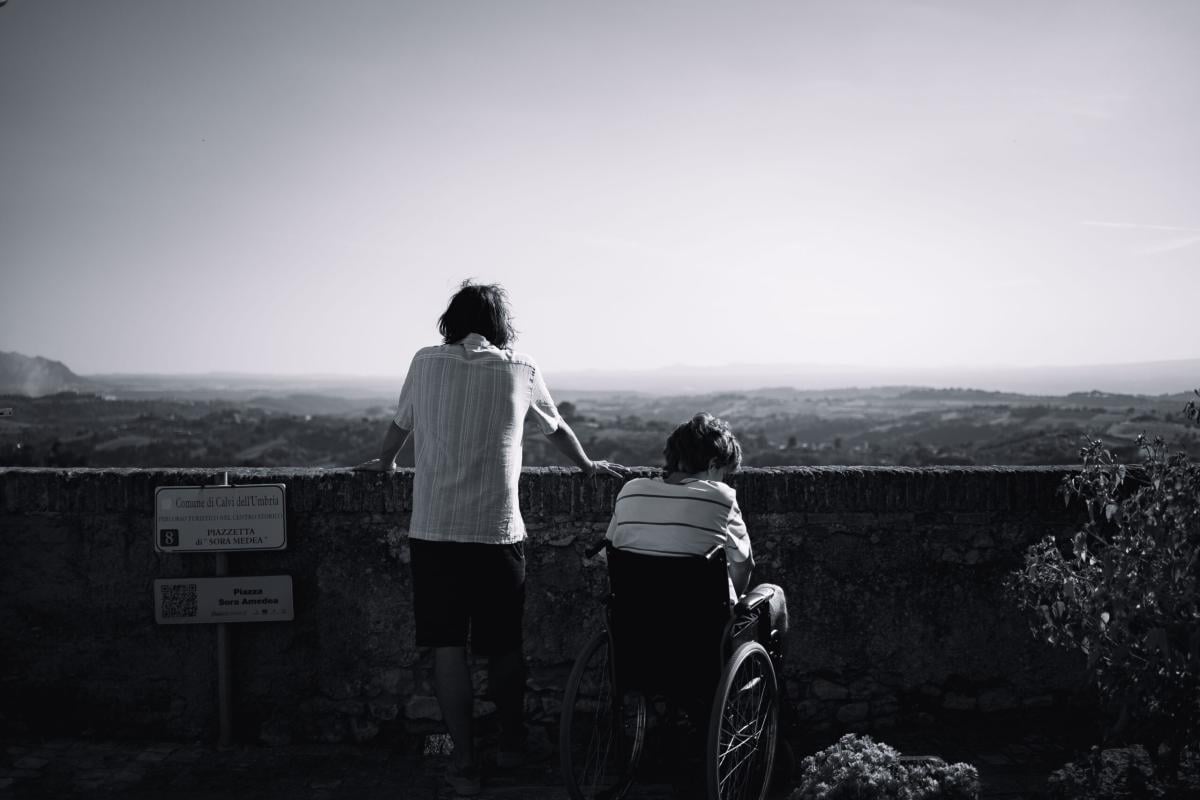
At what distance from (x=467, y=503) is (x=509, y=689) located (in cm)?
80

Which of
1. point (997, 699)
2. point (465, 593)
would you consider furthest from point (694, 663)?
point (997, 699)

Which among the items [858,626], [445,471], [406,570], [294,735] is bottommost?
[294,735]

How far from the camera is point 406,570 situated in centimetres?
399

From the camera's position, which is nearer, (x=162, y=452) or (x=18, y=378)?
(x=18, y=378)

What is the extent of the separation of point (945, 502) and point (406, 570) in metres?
2.59

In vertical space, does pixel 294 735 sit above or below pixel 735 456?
below

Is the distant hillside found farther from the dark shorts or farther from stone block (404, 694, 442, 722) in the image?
the dark shorts

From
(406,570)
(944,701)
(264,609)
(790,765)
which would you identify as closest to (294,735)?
(264,609)

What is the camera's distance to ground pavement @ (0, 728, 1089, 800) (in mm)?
3400

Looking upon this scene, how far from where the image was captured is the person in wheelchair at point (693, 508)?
3.01 m

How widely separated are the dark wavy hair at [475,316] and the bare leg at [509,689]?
1.25 metres

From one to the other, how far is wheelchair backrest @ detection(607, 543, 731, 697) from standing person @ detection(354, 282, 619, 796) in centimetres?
52

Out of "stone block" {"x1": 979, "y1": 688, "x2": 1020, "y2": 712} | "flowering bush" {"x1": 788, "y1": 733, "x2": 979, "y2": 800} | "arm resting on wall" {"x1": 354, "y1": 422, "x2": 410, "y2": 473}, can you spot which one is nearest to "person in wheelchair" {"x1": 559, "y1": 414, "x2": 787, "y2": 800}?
"flowering bush" {"x1": 788, "y1": 733, "x2": 979, "y2": 800}

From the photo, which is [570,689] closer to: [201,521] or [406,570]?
[406,570]
